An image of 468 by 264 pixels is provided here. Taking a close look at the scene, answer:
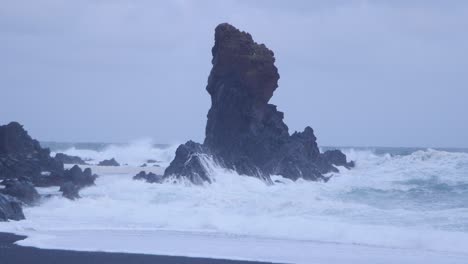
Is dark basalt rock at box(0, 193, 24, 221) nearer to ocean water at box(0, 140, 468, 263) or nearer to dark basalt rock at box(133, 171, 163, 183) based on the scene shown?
ocean water at box(0, 140, 468, 263)

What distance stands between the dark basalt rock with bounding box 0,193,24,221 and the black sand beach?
386cm

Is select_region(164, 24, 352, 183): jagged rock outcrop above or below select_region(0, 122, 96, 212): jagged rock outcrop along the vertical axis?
above

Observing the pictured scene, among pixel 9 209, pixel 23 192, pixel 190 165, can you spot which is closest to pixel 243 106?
pixel 190 165

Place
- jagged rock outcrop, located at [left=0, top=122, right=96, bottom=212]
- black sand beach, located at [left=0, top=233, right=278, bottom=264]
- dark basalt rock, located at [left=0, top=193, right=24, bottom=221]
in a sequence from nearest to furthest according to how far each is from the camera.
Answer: black sand beach, located at [left=0, top=233, right=278, bottom=264] < dark basalt rock, located at [left=0, top=193, right=24, bottom=221] < jagged rock outcrop, located at [left=0, top=122, right=96, bottom=212]

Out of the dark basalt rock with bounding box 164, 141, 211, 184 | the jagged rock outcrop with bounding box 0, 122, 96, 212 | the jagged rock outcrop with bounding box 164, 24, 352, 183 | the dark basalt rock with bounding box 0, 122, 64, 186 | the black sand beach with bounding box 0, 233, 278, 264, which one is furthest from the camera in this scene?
→ the jagged rock outcrop with bounding box 164, 24, 352, 183

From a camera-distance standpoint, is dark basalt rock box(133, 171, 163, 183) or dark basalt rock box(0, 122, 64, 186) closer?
dark basalt rock box(0, 122, 64, 186)

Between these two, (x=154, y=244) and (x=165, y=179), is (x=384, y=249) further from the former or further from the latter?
(x=165, y=179)

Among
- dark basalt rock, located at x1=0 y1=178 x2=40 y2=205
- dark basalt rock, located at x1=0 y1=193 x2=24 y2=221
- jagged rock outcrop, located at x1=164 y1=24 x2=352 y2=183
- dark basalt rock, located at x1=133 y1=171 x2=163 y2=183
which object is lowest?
dark basalt rock, located at x1=0 y1=193 x2=24 y2=221

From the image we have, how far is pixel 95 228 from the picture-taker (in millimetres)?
18422

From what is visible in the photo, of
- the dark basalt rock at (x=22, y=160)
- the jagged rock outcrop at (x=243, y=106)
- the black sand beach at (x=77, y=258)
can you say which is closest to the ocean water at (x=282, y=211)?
the black sand beach at (x=77, y=258)

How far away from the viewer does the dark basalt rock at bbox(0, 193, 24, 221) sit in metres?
18.6

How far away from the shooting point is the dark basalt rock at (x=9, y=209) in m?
18.6

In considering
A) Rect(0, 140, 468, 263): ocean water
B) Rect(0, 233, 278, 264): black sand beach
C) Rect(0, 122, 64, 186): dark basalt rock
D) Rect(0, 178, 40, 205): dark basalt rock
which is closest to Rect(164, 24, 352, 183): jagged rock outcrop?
Rect(0, 140, 468, 263): ocean water

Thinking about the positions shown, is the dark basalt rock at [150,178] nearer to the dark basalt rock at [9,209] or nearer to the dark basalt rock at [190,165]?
the dark basalt rock at [190,165]
